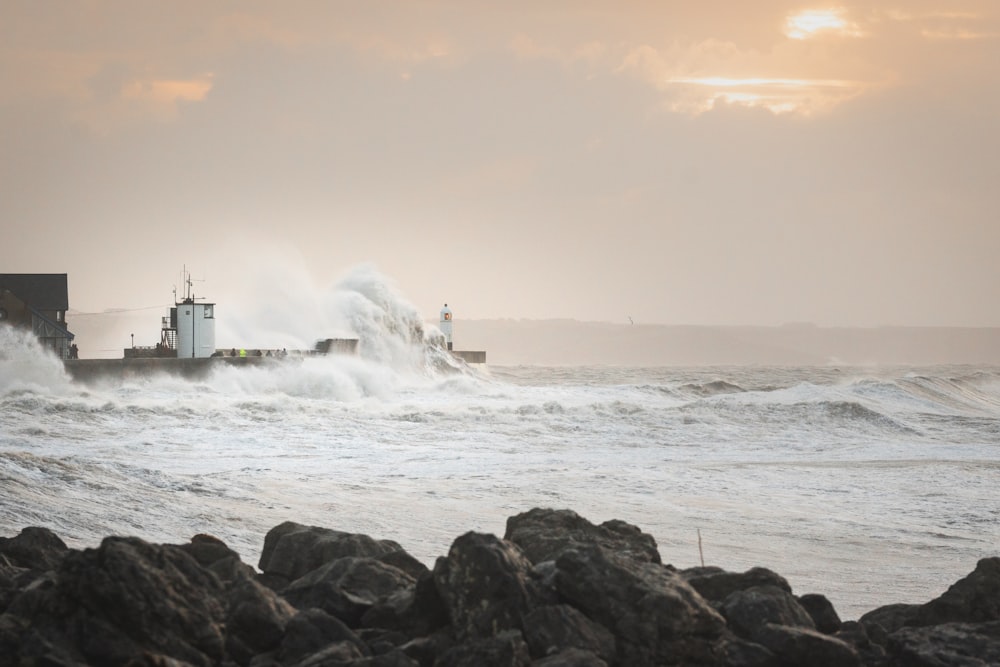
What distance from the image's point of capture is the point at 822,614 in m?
6.12

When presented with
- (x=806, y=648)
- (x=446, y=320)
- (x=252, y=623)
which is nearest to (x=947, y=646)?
(x=806, y=648)

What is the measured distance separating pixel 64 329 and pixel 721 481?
3159cm

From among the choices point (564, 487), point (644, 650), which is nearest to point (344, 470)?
point (564, 487)

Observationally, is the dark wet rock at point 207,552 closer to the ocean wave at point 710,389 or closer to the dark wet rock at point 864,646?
the dark wet rock at point 864,646

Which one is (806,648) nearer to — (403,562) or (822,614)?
(822,614)

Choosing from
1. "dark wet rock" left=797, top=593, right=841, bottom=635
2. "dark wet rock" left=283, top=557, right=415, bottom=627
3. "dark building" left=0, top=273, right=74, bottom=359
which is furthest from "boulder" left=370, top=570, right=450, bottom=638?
"dark building" left=0, top=273, right=74, bottom=359

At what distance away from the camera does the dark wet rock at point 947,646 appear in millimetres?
5617

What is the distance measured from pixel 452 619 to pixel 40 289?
4070 centimetres

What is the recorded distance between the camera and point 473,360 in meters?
72.2

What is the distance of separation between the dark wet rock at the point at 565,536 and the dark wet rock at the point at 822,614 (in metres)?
0.93

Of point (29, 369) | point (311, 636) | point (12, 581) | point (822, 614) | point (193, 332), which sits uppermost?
point (193, 332)

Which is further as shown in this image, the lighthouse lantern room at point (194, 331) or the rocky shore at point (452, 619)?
the lighthouse lantern room at point (194, 331)

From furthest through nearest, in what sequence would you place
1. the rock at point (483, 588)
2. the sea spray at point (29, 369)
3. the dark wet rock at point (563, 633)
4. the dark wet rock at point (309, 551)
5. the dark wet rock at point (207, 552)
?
the sea spray at point (29, 369), the dark wet rock at point (309, 551), the dark wet rock at point (207, 552), the rock at point (483, 588), the dark wet rock at point (563, 633)

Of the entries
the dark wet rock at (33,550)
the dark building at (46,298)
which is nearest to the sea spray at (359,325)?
the dark building at (46,298)
